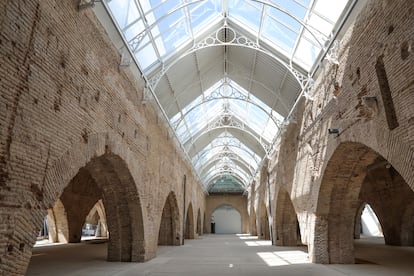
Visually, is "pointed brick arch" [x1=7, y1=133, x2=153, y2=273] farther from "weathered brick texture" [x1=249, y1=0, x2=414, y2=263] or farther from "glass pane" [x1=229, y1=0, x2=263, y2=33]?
"glass pane" [x1=229, y1=0, x2=263, y2=33]

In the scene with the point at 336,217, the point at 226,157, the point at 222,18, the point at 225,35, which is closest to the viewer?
the point at 336,217

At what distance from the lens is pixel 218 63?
1628 centimetres

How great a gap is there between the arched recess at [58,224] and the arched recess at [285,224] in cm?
1339

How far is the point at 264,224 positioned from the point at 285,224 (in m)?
9.58

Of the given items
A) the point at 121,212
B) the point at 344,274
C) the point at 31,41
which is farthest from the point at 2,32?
the point at 344,274

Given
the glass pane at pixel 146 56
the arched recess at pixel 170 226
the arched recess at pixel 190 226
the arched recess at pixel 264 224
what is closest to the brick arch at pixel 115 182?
the glass pane at pixel 146 56

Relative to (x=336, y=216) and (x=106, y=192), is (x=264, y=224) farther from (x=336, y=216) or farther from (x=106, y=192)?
(x=106, y=192)

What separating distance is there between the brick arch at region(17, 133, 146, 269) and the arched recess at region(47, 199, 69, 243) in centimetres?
1132

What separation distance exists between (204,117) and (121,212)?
10.7 metres

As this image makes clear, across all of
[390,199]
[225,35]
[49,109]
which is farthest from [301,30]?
[390,199]

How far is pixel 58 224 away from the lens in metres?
21.4

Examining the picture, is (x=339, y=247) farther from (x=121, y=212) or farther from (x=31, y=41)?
(x=31, y=41)

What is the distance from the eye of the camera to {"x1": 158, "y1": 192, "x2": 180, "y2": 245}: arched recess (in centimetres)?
1973

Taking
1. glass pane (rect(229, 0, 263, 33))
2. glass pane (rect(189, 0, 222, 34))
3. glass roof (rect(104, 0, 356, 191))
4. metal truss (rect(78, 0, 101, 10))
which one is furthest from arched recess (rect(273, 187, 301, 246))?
metal truss (rect(78, 0, 101, 10))
